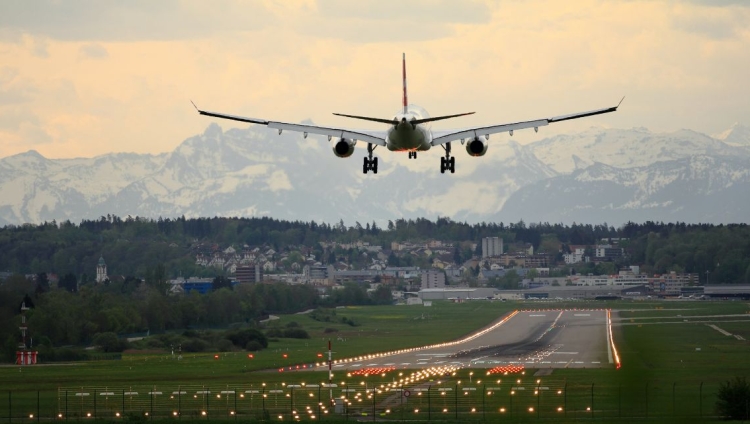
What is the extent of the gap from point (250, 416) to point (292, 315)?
367ft

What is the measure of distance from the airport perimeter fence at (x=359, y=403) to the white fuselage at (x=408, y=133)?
1389cm

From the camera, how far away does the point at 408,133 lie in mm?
72312

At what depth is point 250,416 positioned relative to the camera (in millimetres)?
72750

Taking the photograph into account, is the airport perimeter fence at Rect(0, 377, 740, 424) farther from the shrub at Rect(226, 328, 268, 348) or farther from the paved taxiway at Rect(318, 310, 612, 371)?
the shrub at Rect(226, 328, 268, 348)

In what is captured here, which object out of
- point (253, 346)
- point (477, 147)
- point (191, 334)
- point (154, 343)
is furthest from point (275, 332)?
point (477, 147)

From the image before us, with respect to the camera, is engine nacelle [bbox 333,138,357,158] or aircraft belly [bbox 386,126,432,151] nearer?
aircraft belly [bbox 386,126,432,151]

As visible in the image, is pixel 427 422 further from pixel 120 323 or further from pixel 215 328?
pixel 215 328

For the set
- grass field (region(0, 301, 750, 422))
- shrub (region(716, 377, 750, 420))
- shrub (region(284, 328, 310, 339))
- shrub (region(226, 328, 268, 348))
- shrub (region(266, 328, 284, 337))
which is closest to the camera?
shrub (region(716, 377, 750, 420))

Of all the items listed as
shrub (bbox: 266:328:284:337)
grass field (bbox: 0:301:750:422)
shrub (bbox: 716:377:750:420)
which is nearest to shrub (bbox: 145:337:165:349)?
grass field (bbox: 0:301:750:422)

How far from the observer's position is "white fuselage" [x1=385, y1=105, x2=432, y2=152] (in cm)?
7231

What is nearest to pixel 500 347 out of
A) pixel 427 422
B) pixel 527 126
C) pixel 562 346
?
pixel 562 346

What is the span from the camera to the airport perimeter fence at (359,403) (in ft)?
235

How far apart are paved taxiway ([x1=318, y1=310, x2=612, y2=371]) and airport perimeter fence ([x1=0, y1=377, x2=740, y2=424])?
51.0ft

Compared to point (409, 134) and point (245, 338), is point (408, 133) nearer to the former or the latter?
point (409, 134)
